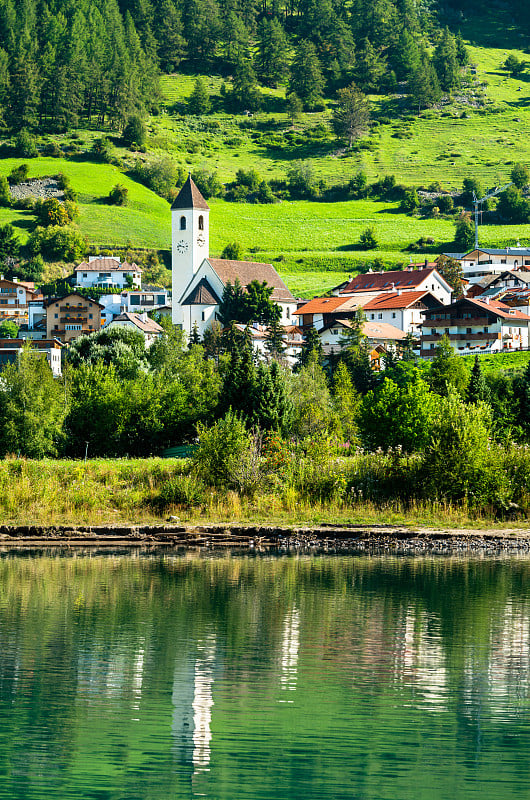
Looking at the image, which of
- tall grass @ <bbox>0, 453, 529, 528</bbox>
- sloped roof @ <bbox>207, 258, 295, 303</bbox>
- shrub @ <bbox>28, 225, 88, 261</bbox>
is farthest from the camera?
shrub @ <bbox>28, 225, 88, 261</bbox>

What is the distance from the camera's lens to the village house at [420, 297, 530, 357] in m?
94.7

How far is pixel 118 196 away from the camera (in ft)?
538

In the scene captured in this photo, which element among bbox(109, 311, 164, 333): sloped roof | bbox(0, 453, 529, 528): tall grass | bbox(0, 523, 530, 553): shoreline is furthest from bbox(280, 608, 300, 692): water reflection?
bbox(109, 311, 164, 333): sloped roof

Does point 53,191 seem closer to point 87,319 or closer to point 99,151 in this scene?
point 99,151

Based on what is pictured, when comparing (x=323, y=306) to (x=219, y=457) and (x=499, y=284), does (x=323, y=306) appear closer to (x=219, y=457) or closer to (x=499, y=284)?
(x=499, y=284)

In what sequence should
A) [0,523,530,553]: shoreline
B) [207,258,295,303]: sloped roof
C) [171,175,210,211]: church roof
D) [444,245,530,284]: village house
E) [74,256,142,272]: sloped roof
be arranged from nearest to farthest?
[0,523,530,553]: shoreline < [207,258,295,303]: sloped roof < [171,175,210,211]: church roof < [444,245,530,284]: village house < [74,256,142,272]: sloped roof

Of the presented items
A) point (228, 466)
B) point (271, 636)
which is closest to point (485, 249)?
point (228, 466)

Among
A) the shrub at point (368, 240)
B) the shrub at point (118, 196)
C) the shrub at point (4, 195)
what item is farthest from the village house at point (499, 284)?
the shrub at point (4, 195)

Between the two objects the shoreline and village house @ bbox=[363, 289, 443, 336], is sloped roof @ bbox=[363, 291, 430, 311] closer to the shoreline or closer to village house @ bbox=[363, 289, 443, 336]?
village house @ bbox=[363, 289, 443, 336]

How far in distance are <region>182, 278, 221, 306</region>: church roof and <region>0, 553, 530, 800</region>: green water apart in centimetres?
8995

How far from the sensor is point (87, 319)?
395 feet

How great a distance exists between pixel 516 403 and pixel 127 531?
27.9m

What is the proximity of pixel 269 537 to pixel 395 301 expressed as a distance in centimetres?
7858

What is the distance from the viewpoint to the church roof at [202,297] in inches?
4614
